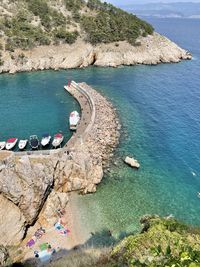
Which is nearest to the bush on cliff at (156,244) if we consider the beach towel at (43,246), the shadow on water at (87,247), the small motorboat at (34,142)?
the shadow on water at (87,247)

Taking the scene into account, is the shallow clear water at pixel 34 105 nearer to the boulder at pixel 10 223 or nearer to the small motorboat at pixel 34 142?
the small motorboat at pixel 34 142

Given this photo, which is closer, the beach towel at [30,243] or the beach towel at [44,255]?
the beach towel at [44,255]

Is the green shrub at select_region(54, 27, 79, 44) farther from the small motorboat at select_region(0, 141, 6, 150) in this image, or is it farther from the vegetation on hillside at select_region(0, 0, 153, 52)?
the small motorboat at select_region(0, 141, 6, 150)

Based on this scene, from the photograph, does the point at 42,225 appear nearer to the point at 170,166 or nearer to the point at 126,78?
the point at 170,166

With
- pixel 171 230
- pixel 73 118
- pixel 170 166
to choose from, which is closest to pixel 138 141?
pixel 170 166

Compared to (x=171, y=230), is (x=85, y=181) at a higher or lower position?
lower

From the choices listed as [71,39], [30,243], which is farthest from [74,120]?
[71,39]
